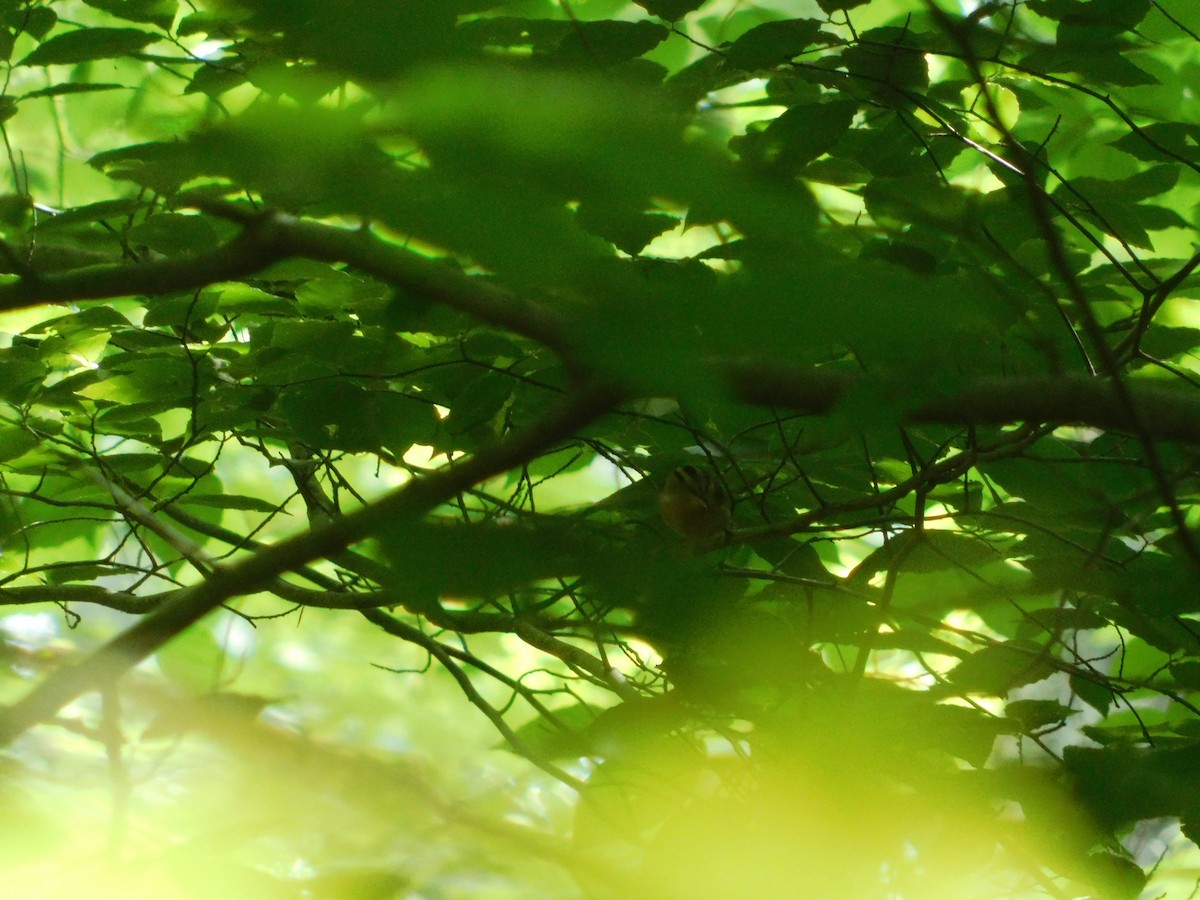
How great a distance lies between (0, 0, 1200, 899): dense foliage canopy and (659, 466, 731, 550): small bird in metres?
0.03

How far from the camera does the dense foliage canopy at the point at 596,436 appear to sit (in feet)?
1.78

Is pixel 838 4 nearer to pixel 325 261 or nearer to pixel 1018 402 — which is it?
pixel 1018 402

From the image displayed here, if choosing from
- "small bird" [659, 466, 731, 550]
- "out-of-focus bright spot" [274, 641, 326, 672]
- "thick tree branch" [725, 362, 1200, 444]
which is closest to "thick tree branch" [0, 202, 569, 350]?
"thick tree branch" [725, 362, 1200, 444]

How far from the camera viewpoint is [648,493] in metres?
2.12

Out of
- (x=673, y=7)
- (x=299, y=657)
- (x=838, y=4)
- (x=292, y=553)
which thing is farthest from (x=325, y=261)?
(x=838, y=4)

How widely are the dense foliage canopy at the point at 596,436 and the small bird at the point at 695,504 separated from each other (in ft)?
0.10

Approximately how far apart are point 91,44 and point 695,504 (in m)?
1.18

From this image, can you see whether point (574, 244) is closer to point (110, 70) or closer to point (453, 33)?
point (453, 33)

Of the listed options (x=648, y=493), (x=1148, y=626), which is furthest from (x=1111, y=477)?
(x=648, y=493)

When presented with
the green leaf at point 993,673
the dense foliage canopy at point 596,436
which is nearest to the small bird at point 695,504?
the dense foliage canopy at point 596,436

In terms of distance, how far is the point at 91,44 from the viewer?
1.71m

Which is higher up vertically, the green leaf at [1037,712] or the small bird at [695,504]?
the small bird at [695,504]

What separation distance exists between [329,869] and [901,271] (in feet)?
1.49

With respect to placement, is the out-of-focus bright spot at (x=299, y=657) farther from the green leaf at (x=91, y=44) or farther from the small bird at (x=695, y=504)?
the green leaf at (x=91, y=44)
